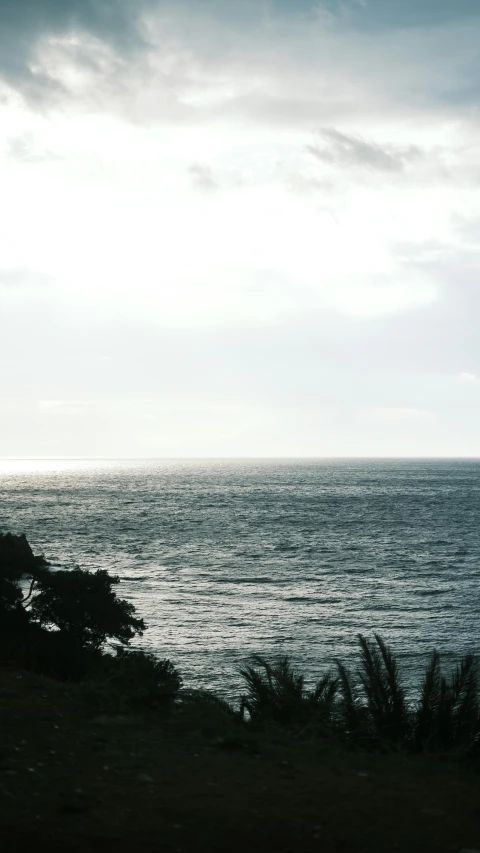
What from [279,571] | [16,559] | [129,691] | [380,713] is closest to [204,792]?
[129,691]

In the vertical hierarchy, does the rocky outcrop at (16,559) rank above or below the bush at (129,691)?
below

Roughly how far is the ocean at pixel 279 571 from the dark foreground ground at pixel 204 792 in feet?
74.8

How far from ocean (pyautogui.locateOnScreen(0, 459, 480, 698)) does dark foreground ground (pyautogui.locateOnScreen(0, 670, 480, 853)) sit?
22784mm

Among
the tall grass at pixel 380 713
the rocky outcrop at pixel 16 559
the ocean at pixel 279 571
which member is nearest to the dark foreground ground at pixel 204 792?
the tall grass at pixel 380 713

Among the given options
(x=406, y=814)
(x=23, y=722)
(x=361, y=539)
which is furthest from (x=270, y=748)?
(x=361, y=539)

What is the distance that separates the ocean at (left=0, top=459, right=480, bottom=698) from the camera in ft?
124

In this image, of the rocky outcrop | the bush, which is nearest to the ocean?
the rocky outcrop

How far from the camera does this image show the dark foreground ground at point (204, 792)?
5.42 m

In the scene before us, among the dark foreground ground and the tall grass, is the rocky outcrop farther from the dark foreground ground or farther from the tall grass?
the dark foreground ground

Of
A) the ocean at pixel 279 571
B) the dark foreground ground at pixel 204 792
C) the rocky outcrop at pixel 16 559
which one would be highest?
the dark foreground ground at pixel 204 792

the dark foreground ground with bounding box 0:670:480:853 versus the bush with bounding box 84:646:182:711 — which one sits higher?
the dark foreground ground with bounding box 0:670:480:853

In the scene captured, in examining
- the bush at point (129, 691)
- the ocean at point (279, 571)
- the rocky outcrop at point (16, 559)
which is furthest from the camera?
the ocean at point (279, 571)

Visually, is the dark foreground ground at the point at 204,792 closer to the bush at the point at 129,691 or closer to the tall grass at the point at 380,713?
the bush at the point at 129,691

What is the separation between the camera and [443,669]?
32281 mm
